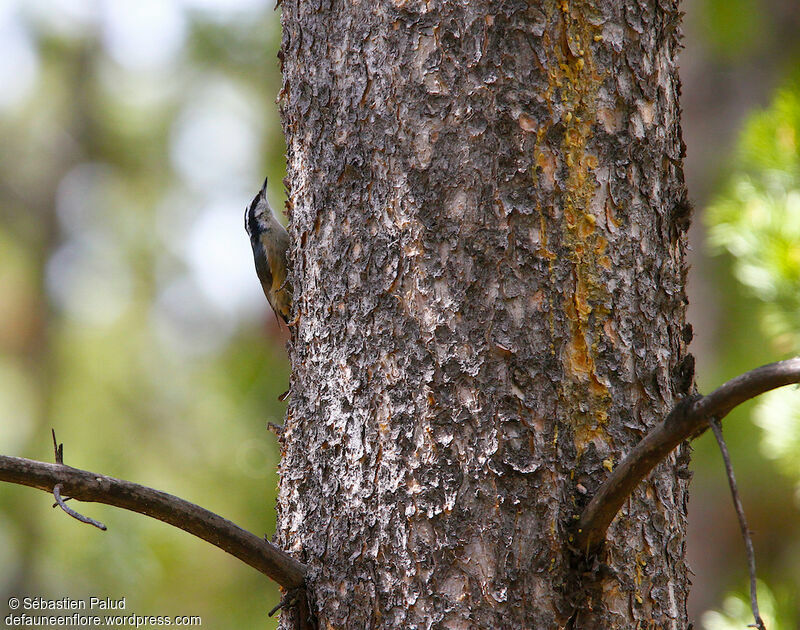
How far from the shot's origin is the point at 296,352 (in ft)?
4.98

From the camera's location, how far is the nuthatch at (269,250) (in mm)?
2784

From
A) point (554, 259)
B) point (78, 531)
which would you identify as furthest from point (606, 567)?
point (78, 531)

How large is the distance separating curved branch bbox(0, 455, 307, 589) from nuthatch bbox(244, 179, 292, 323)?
4.60 feet

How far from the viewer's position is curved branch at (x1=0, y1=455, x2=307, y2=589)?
1.09m

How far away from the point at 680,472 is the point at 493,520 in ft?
1.19

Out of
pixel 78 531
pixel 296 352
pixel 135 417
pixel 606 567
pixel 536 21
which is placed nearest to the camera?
pixel 606 567

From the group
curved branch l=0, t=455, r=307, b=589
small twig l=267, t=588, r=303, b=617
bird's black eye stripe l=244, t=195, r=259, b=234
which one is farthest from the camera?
bird's black eye stripe l=244, t=195, r=259, b=234

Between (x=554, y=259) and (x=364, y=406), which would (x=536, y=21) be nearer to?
(x=554, y=259)

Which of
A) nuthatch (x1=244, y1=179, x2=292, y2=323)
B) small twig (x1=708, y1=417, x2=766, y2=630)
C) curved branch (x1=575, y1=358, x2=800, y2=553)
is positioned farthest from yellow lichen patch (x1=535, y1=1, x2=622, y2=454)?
nuthatch (x1=244, y1=179, x2=292, y2=323)

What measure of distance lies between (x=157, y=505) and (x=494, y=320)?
0.58m

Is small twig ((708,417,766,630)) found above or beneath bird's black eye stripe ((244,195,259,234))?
beneath

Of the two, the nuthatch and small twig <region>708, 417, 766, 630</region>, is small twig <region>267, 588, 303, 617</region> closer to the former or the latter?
small twig <region>708, 417, 766, 630</region>

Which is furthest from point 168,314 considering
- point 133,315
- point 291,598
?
point 291,598

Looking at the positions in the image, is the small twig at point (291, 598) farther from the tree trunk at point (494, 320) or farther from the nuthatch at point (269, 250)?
the nuthatch at point (269, 250)
